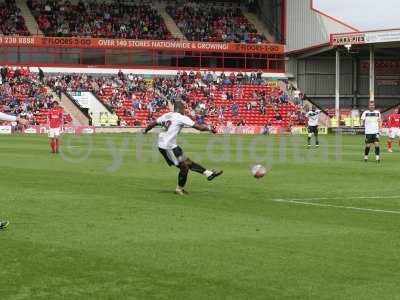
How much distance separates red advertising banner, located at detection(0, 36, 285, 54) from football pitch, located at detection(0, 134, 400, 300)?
4813 cm

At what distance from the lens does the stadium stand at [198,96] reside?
228 ft

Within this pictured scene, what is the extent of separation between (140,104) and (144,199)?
52.5 m

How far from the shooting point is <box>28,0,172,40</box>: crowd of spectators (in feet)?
246

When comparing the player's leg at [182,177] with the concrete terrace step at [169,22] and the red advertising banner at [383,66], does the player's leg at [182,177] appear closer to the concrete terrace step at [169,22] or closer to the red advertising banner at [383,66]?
the concrete terrace step at [169,22]

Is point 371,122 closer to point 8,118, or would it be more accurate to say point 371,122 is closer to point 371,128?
point 371,128

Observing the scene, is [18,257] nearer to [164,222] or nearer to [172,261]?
[172,261]

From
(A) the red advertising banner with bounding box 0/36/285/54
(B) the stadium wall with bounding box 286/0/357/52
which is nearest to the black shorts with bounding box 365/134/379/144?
(B) the stadium wall with bounding box 286/0/357/52

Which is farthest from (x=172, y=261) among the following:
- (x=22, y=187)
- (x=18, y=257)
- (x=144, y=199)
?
(x=22, y=187)

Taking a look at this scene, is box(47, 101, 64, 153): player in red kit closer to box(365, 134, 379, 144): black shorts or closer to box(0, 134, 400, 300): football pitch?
box(0, 134, 400, 300): football pitch

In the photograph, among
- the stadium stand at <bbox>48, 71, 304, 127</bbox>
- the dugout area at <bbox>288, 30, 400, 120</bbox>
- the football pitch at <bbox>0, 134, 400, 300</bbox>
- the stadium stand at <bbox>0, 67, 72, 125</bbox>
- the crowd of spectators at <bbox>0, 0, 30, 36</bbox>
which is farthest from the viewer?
the dugout area at <bbox>288, 30, 400, 120</bbox>

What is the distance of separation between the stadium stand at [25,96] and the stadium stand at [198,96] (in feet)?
5.66

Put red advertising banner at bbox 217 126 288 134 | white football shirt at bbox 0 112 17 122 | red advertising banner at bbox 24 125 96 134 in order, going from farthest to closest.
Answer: red advertising banner at bbox 217 126 288 134
red advertising banner at bbox 24 125 96 134
white football shirt at bbox 0 112 17 122

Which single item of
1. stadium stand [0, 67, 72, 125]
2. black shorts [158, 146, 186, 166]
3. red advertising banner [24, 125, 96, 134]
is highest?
stadium stand [0, 67, 72, 125]

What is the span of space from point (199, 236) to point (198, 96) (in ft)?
198
